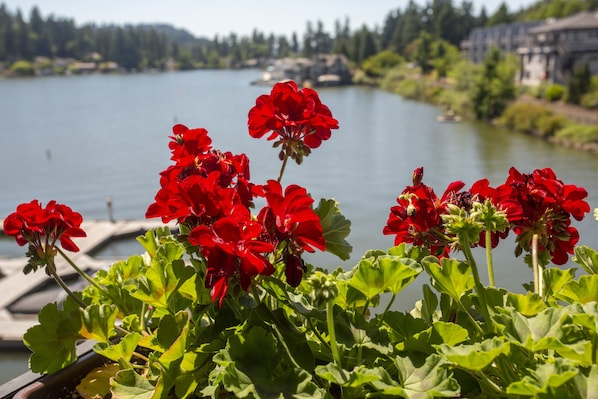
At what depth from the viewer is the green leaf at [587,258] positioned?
3.83ft

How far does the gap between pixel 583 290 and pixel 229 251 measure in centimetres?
64

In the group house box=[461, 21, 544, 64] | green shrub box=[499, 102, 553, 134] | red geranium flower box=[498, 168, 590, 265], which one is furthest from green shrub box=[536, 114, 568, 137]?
red geranium flower box=[498, 168, 590, 265]

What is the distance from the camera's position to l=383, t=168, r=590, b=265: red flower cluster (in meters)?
1.15

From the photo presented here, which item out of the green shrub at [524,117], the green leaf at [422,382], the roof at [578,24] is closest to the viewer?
the green leaf at [422,382]

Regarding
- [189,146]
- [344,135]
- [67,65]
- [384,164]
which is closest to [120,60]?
[67,65]

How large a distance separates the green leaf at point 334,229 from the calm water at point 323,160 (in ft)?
26.8

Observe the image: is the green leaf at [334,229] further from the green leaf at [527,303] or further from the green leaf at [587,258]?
the green leaf at [587,258]

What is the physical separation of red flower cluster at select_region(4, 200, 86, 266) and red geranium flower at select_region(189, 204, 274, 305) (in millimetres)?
444

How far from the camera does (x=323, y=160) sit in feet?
83.1

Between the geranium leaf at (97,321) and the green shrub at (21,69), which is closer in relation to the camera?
the geranium leaf at (97,321)

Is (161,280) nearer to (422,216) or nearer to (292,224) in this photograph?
(292,224)

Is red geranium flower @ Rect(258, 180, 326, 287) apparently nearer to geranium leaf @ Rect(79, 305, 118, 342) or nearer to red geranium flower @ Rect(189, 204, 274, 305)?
red geranium flower @ Rect(189, 204, 274, 305)

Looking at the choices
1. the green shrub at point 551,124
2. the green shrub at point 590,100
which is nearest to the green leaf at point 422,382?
the green shrub at point 551,124

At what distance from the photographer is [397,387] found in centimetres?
83
